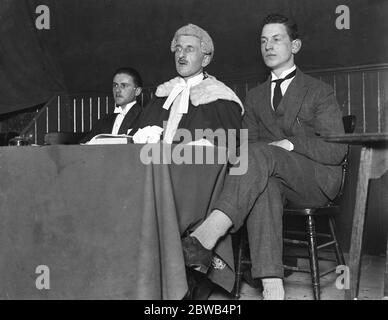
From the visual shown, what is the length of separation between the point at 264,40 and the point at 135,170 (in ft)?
4.40

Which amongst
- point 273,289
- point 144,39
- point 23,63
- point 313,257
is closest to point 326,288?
point 313,257

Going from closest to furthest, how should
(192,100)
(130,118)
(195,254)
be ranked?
(195,254), (192,100), (130,118)

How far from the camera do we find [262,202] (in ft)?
7.16

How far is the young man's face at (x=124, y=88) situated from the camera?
13.7 feet

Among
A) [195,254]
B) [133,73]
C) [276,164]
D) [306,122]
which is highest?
[133,73]

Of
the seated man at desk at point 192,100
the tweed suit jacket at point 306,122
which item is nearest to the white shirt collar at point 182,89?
the seated man at desk at point 192,100

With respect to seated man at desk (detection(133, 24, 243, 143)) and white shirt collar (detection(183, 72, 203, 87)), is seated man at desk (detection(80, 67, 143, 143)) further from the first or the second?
white shirt collar (detection(183, 72, 203, 87))

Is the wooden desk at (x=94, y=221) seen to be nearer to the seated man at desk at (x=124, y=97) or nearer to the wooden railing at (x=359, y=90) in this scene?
the wooden railing at (x=359, y=90)

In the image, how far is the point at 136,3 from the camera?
14.0ft

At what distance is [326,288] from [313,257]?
53cm

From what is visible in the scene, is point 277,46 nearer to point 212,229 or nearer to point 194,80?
point 194,80

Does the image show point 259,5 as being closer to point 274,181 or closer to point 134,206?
point 274,181

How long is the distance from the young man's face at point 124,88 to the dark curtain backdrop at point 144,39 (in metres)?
0.37
